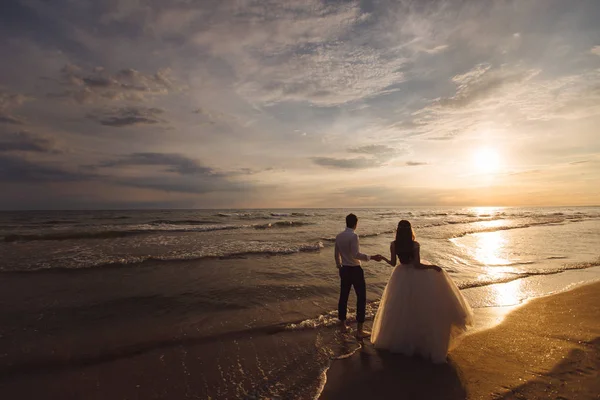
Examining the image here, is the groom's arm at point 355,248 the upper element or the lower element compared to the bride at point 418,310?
upper

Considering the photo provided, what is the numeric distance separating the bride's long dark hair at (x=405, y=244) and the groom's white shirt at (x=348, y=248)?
2.89 ft

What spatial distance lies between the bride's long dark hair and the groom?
88 centimetres

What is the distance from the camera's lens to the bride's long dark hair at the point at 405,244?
15.9 ft

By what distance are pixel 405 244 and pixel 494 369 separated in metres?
2.13

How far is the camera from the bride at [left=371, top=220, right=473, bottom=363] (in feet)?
15.1

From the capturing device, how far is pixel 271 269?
12008 mm

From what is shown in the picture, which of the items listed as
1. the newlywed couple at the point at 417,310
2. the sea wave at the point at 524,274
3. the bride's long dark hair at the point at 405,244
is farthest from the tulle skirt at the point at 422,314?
the sea wave at the point at 524,274

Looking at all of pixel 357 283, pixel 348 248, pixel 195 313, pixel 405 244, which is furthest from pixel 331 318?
pixel 195 313

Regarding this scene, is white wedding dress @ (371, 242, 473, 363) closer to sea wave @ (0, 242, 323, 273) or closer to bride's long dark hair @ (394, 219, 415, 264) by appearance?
bride's long dark hair @ (394, 219, 415, 264)

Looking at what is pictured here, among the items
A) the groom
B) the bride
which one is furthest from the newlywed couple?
the groom

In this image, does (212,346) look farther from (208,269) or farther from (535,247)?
(535,247)

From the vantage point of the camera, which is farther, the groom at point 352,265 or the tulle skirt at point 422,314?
the groom at point 352,265

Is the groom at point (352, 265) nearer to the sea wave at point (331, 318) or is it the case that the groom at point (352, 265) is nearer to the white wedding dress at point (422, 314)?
the sea wave at point (331, 318)

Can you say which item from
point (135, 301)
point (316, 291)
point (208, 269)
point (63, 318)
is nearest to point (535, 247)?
point (316, 291)
